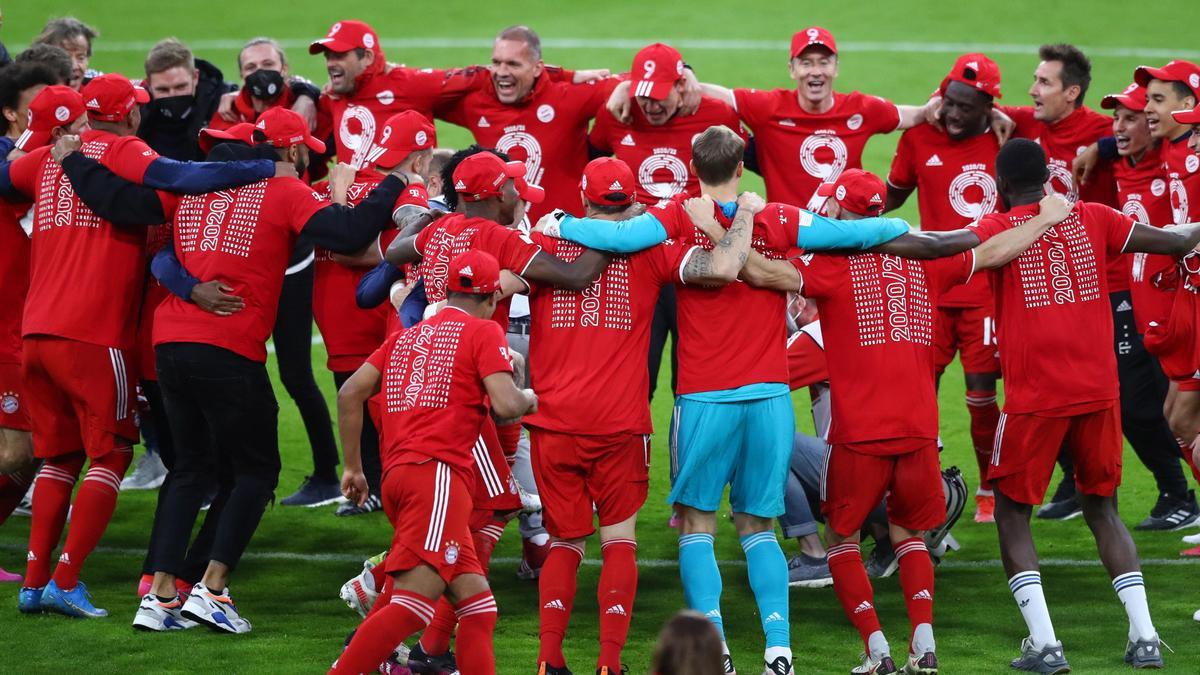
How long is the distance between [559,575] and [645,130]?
147 inches

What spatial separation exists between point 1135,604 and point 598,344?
2813 mm

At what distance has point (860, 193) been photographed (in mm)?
Answer: 7570

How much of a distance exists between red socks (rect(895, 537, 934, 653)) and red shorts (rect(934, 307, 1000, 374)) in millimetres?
2825

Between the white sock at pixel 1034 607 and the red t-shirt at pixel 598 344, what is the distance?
6.27ft

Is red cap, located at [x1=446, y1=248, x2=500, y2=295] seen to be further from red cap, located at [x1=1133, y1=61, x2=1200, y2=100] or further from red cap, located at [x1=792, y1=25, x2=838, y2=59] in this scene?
red cap, located at [x1=1133, y1=61, x2=1200, y2=100]

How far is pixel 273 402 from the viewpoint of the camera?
26.8 feet

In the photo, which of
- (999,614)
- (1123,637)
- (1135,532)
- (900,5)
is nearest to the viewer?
(1123,637)

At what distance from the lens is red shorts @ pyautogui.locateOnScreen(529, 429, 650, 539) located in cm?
727

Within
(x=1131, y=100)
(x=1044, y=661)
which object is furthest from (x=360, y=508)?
(x=1131, y=100)

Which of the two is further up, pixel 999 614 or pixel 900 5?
pixel 900 5

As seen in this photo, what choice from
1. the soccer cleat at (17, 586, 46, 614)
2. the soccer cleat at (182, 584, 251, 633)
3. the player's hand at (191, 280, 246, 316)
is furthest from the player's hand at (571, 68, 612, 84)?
the soccer cleat at (17, 586, 46, 614)

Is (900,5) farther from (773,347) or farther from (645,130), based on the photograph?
(773,347)

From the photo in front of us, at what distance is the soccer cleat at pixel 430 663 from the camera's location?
7293mm

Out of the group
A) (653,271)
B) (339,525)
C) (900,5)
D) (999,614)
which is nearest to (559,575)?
(653,271)
